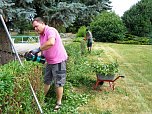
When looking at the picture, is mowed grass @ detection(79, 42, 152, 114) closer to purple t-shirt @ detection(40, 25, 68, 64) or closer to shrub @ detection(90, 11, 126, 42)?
purple t-shirt @ detection(40, 25, 68, 64)

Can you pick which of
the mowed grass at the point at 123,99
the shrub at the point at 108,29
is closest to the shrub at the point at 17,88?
the mowed grass at the point at 123,99

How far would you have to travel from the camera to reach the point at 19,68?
4.19 meters

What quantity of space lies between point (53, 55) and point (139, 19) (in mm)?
29925

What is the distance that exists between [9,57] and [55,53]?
244cm

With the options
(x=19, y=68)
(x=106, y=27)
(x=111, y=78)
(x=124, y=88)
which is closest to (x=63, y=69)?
(x=19, y=68)

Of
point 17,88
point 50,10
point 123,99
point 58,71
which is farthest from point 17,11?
point 17,88

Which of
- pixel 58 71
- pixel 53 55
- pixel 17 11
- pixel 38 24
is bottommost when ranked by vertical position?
pixel 58 71

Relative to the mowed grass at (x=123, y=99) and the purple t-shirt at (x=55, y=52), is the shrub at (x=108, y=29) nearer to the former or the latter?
the mowed grass at (x=123, y=99)

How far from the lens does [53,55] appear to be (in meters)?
5.81

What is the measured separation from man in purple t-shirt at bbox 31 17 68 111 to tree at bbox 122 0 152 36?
29.5 m

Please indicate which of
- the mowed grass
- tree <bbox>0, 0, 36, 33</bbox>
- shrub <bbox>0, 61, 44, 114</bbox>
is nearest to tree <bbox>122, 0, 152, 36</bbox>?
the mowed grass

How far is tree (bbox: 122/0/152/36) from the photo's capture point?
34531 millimetres

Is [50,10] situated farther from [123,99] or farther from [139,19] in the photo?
[139,19]

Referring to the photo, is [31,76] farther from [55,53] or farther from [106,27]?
[106,27]
